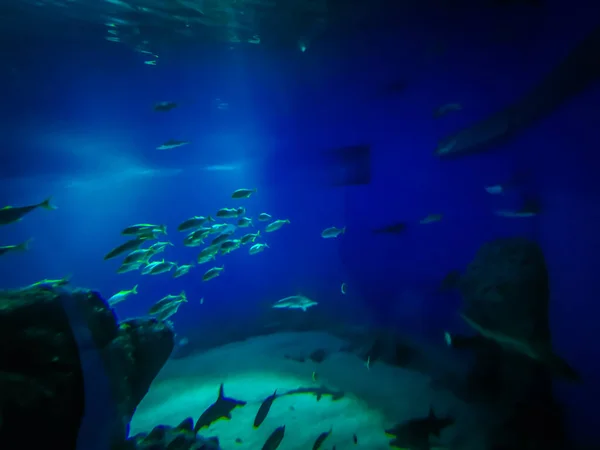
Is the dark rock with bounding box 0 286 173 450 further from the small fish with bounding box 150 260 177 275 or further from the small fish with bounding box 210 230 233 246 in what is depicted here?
the small fish with bounding box 150 260 177 275

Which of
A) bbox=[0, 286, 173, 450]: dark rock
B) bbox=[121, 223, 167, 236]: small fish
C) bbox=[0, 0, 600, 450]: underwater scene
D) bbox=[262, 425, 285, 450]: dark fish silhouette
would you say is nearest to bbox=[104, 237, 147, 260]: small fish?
bbox=[0, 0, 600, 450]: underwater scene

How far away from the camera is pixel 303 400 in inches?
297

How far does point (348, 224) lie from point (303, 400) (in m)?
10.6

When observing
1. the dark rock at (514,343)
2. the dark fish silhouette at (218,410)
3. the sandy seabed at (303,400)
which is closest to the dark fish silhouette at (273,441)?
the sandy seabed at (303,400)

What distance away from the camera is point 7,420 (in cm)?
310

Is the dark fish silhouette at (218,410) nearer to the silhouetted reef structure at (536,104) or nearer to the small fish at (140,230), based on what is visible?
the small fish at (140,230)

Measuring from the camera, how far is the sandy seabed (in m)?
5.93

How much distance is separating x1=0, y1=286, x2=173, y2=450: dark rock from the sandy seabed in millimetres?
2532

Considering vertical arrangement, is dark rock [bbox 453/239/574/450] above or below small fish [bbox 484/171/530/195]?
below

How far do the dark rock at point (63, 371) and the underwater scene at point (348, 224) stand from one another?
1.0 inches

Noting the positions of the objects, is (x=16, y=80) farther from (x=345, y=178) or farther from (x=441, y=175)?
(x=441, y=175)

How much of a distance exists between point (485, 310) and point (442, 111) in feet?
16.5

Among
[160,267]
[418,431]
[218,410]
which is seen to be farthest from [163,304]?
[418,431]

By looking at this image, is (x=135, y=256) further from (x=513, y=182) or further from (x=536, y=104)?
(x=513, y=182)
